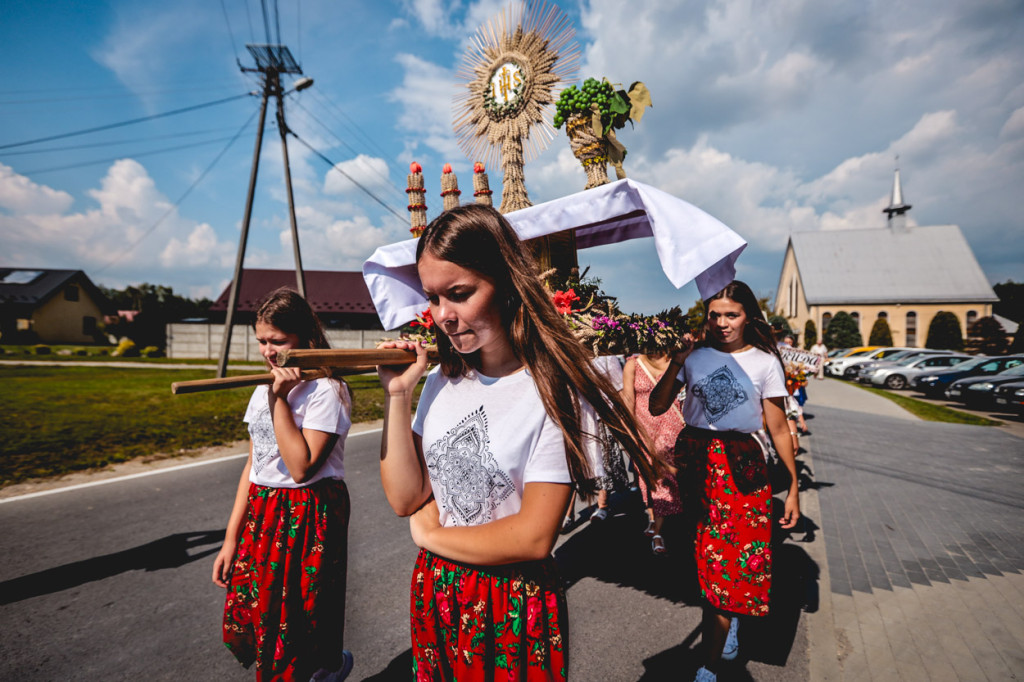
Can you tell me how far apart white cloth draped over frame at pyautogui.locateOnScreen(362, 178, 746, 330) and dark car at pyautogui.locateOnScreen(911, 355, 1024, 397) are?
2040 cm

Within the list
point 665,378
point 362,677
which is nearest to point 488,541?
point 665,378

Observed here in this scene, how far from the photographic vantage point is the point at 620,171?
139 inches

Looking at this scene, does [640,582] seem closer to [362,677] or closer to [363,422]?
[362,677]

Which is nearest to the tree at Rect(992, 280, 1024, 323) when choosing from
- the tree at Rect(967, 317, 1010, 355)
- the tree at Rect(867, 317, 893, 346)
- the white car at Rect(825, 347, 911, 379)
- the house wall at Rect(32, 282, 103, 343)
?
the tree at Rect(867, 317, 893, 346)

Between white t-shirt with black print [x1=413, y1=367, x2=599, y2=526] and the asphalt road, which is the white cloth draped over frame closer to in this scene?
white t-shirt with black print [x1=413, y1=367, x2=599, y2=526]

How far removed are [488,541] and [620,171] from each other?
2.92m

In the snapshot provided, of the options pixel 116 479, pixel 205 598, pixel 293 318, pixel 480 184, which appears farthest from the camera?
pixel 116 479

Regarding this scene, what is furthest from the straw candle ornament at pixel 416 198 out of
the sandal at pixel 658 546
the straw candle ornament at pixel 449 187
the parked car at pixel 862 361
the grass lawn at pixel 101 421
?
the parked car at pixel 862 361

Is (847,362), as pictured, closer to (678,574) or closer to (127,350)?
(678,574)

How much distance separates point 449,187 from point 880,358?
30028 mm

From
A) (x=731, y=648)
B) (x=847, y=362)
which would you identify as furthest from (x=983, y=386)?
(x=731, y=648)

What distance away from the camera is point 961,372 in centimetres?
1822

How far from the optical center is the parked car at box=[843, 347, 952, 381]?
78.1 ft

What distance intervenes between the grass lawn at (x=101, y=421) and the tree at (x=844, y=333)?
41.8 metres
